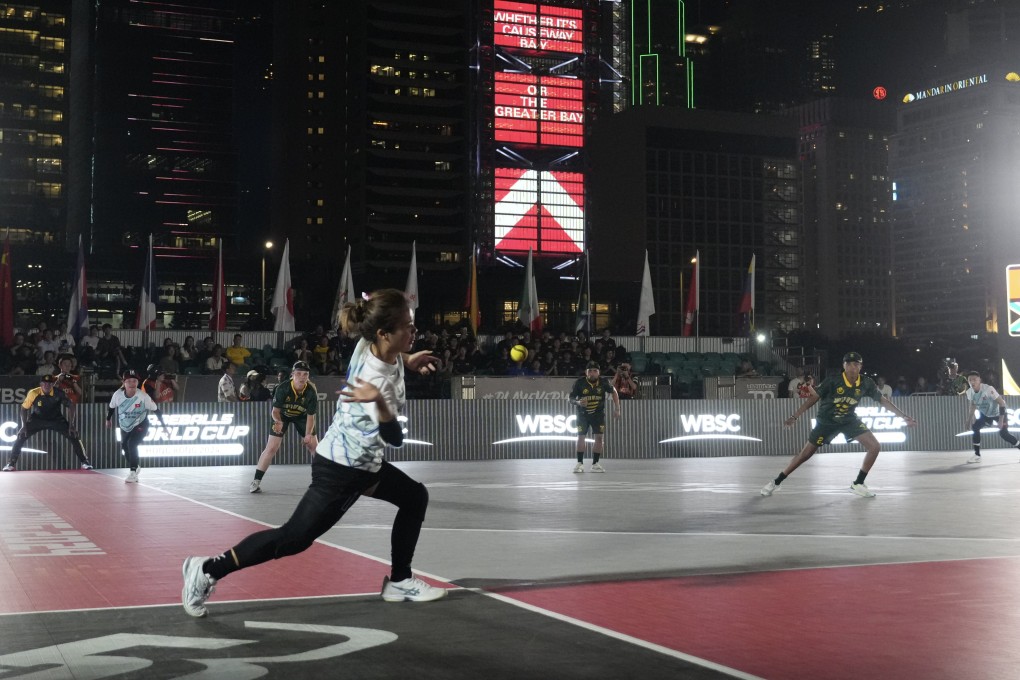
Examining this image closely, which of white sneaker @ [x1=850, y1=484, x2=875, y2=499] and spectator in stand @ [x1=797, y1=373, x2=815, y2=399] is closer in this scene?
white sneaker @ [x1=850, y1=484, x2=875, y2=499]

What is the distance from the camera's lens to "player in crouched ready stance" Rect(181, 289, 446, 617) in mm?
6582

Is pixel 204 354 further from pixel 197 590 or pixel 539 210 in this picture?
pixel 539 210

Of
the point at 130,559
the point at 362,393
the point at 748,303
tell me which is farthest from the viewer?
the point at 748,303

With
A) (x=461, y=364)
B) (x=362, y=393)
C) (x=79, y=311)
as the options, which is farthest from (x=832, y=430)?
Result: (x=79, y=311)

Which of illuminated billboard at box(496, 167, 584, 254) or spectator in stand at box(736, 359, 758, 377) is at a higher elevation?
illuminated billboard at box(496, 167, 584, 254)

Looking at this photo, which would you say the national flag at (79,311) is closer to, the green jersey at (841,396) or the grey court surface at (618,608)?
the grey court surface at (618,608)

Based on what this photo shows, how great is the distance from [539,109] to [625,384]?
4684 cm

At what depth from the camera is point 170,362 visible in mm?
28188

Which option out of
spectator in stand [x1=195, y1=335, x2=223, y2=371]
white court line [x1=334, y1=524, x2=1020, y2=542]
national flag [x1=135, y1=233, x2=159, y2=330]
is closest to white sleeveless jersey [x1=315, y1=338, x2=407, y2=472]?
white court line [x1=334, y1=524, x2=1020, y2=542]

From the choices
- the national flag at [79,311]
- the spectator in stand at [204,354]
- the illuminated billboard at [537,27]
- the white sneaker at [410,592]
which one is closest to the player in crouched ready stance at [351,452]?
the white sneaker at [410,592]

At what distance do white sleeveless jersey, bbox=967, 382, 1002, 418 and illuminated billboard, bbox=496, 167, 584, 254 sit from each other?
49514 millimetres

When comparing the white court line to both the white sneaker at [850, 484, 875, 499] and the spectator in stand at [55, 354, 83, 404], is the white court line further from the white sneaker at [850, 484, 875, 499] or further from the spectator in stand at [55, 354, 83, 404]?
the spectator in stand at [55, 354, 83, 404]

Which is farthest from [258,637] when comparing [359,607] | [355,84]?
[355,84]

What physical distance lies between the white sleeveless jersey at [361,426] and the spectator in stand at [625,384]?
22.6m
